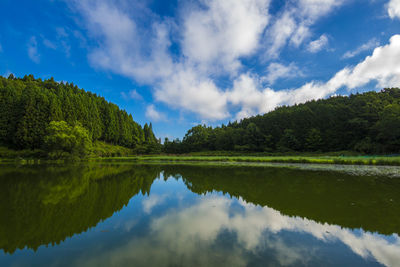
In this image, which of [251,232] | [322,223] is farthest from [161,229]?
[322,223]

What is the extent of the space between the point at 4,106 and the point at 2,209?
166 feet

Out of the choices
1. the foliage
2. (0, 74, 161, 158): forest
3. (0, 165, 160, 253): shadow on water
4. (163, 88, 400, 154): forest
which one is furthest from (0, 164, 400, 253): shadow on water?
(163, 88, 400, 154): forest

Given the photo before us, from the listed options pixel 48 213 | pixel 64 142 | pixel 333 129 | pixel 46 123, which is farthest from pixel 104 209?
pixel 333 129

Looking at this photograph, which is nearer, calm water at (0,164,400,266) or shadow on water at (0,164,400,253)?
calm water at (0,164,400,266)

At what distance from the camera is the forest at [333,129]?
38469mm

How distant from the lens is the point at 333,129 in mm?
49906

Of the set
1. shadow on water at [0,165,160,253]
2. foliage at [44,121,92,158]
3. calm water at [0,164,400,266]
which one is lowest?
calm water at [0,164,400,266]

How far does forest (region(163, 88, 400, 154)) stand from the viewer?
3847cm

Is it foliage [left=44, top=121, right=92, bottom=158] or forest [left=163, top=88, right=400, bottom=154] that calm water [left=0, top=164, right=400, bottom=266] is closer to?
foliage [left=44, top=121, right=92, bottom=158]

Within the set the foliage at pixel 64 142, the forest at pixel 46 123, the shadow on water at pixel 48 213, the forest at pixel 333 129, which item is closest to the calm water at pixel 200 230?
the shadow on water at pixel 48 213

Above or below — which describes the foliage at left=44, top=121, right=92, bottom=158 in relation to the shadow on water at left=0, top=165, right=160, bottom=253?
above

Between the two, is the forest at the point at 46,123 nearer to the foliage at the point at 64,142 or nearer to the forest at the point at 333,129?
the foliage at the point at 64,142

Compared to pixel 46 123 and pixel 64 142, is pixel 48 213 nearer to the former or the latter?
pixel 64 142

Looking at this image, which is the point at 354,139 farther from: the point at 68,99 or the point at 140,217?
the point at 68,99
